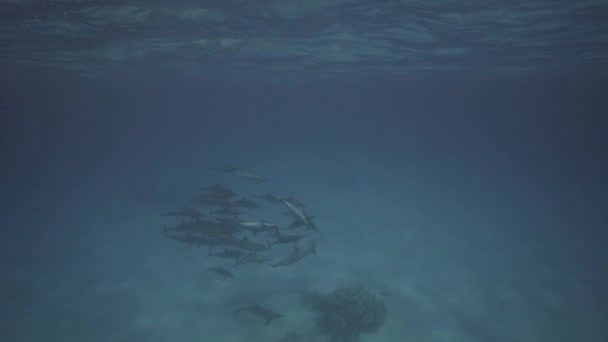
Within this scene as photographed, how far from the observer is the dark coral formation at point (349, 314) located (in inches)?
431

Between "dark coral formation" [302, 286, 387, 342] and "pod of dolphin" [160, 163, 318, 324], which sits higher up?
"pod of dolphin" [160, 163, 318, 324]

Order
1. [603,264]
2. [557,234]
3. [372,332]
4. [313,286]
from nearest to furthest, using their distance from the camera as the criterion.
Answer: [372,332]
[313,286]
[603,264]
[557,234]

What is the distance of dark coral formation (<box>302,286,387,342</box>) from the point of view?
10.9 metres

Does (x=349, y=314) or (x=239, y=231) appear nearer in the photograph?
(x=349, y=314)

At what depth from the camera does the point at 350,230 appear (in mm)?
20766

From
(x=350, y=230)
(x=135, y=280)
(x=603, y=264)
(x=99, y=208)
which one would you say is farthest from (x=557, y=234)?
(x=99, y=208)

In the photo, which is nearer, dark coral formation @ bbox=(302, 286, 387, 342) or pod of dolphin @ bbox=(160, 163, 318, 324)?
pod of dolphin @ bbox=(160, 163, 318, 324)

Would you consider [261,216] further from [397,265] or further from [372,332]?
[372,332]

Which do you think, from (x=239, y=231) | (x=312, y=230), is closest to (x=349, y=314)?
(x=239, y=231)

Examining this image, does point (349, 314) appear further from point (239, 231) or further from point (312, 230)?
point (312, 230)

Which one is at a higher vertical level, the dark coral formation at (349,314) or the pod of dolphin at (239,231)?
the pod of dolphin at (239,231)

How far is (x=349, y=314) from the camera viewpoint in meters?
11.2

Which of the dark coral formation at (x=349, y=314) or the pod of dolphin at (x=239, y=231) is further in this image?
the dark coral formation at (x=349, y=314)

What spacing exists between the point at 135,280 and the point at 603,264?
22.6 m
